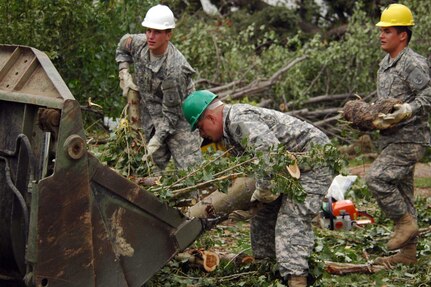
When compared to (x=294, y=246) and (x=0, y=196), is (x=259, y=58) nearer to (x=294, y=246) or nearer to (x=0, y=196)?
(x=294, y=246)

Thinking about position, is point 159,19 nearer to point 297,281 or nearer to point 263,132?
point 263,132

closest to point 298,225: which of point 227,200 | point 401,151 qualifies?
point 227,200

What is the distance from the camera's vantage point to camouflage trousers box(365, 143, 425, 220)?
7.69 metres

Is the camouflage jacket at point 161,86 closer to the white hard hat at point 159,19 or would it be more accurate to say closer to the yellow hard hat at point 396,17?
the white hard hat at point 159,19

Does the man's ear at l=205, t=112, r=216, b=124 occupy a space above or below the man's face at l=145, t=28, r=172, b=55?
above

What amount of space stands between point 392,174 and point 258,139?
6.56ft

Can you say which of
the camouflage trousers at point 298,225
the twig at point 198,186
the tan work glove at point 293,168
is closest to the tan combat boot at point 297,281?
the camouflage trousers at point 298,225

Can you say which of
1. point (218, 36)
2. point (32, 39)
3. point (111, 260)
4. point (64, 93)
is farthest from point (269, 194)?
point (218, 36)

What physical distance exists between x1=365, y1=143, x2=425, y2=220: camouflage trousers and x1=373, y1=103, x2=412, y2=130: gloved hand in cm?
39

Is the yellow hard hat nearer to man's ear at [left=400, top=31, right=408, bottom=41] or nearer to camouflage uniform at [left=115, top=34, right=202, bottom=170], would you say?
man's ear at [left=400, top=31, right=408, bottom=41]

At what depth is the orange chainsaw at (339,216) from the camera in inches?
353

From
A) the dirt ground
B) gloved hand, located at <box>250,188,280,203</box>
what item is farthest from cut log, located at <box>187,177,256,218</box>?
the dirt ground

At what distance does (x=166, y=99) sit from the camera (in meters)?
8.28

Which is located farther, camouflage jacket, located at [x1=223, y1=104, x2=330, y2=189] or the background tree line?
the background tree line
